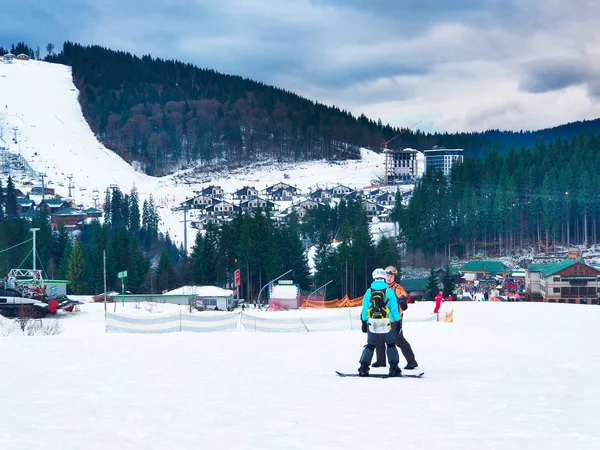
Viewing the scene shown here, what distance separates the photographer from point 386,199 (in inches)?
5891

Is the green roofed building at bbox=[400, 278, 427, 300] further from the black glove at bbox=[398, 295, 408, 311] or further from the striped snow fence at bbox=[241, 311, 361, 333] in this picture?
the black glove at bbox=[398, 295, 408, 311]

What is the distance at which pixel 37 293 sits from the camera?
45.1 m

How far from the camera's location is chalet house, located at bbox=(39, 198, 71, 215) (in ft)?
443

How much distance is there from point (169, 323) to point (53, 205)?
11920 centimetres

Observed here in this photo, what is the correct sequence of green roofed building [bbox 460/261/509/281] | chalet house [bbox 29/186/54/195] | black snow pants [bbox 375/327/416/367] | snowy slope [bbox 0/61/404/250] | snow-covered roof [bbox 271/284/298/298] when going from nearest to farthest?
black snow pants [bbox 375/327/416/367] < snow-covered roof [bbox 271/284/298/298] < green roofed building [bbox 460/261/509/281] < chalet house [bbox 29/186/54/195] < snowy slope [bbox 0/61/404/250]

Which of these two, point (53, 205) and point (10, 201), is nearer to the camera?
point (10, 201)

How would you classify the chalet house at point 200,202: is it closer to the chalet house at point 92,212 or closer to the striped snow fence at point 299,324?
the chalet house at point 92,212

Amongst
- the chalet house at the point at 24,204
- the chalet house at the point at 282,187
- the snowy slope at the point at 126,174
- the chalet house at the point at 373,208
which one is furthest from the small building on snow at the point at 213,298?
the chalet house at the point at 282,187

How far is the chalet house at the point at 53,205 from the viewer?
13512 cm

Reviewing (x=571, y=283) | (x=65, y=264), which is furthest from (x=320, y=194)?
(x=571, y=283)

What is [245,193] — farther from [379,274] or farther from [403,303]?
[379,274]

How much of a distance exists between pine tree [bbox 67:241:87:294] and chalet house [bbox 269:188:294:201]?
76738 millimetres

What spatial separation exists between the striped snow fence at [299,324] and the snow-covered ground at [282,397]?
6.97 m

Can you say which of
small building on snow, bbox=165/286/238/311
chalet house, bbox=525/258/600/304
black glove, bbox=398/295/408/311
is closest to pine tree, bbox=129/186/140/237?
small building on snow, bbox=165/286/238/311
